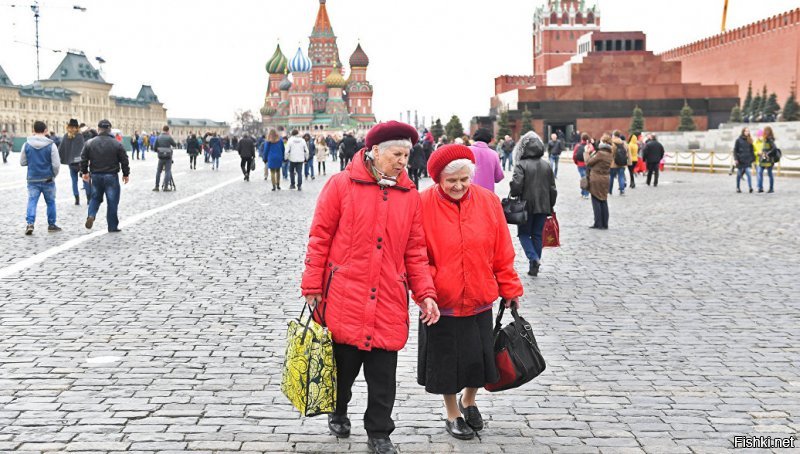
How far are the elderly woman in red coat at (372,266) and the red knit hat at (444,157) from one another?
0.71 feet

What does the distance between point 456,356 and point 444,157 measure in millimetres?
868

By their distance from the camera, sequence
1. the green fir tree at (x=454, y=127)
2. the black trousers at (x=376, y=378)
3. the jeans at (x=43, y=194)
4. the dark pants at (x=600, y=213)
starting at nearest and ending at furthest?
the black trousers at (x=376, y=378)
the jeans at (x=43, y=194)
the dark pants at (x=600, y=213)
the green fir tree at (x=454, y=127)

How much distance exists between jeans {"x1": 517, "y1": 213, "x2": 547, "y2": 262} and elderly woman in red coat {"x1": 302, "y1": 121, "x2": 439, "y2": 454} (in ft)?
16.5

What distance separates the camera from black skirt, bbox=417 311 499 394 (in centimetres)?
404

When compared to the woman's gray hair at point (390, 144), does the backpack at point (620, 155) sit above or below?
below

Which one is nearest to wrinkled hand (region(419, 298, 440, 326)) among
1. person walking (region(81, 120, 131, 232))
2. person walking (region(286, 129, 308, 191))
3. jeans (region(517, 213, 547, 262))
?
jeans (region(517, 213, 547, 262))

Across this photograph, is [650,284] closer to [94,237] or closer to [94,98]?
[94,237]

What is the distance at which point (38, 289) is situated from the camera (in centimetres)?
778

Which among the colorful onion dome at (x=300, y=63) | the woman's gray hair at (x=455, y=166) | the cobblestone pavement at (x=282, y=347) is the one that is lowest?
the cobblestone pavement at (x=282, y=347)

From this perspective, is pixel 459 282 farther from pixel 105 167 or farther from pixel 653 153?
pixel 653 153

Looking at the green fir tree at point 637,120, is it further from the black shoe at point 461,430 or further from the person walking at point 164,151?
the black shoe at point 461,430

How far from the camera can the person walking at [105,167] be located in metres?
12.2

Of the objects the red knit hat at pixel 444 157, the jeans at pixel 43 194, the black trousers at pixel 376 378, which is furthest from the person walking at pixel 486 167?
the jeans at pixel 43 194

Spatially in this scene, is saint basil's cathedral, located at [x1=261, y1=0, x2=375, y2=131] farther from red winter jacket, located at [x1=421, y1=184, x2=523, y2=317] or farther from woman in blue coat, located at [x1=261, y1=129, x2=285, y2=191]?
red winter jacket, located at [x1=421, y1=184, x2=523, y2=317]
